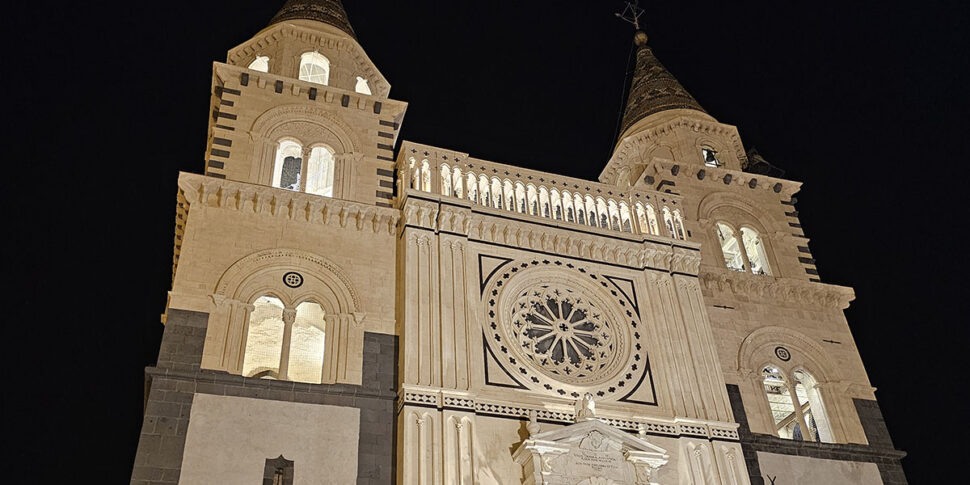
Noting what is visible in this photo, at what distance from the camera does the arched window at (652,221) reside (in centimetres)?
2270

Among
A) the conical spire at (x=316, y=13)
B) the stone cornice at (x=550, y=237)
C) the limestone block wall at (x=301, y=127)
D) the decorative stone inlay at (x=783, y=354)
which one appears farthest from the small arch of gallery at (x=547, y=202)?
the conical spire at (x=316, y=13)

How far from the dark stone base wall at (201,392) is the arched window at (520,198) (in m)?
5.83

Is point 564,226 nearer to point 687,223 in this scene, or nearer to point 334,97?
point 687,223

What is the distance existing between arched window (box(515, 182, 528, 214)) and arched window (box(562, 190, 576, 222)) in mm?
1073

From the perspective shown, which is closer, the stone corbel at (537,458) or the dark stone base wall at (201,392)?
the dark stone base wall at (201,392)

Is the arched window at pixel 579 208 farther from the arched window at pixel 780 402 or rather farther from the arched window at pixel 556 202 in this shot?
the arched window at pixel 780 402

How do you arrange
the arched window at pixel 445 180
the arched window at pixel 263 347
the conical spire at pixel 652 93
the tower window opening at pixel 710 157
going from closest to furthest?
1. the arched window at pixel 445 180
2. the arched window at pixel 263 347
3. the tower window opening at pixel 710 157
4. the conical spire at pixel 652 93

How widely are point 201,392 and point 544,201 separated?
9853 mm

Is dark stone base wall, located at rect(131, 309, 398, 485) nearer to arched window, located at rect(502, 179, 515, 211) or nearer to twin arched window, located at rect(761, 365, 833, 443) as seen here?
arched window, located at rect(502, 179, 515, 211)

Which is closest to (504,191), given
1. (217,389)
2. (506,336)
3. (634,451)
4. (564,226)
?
(564,226)

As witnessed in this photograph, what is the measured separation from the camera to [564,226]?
70.3 ft

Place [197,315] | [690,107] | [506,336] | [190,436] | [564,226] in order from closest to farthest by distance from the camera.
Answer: [190,436], [197,315], [506,336], [564,226], [690,107]

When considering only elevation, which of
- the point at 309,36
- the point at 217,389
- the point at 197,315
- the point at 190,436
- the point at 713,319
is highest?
the point at 309,36

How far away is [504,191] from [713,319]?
6266mm
